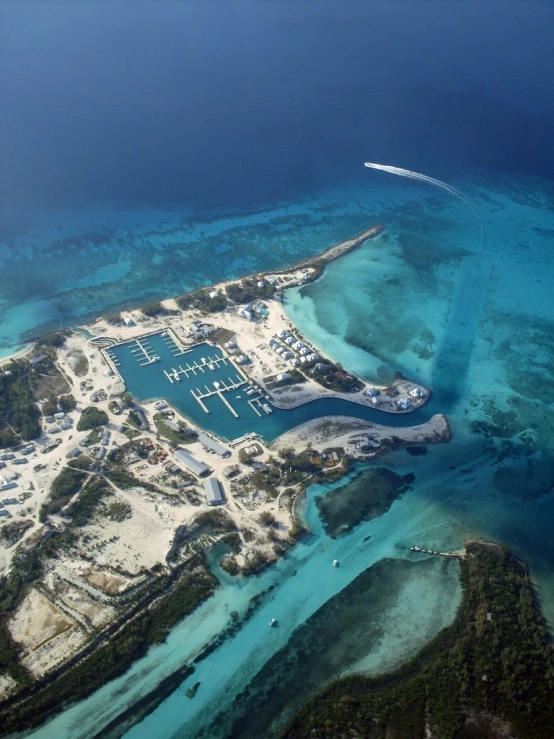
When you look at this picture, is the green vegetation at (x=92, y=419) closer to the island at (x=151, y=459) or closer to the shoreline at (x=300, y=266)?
the island at (x=151, y=459)

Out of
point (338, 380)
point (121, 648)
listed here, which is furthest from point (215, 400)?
point (121, 648)

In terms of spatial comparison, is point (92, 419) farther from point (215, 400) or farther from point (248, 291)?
point (248, 291)

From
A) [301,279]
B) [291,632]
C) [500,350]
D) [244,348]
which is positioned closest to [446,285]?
[500,350]

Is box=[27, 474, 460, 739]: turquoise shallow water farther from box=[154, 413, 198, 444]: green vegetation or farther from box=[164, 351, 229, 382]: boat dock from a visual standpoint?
box=[164, 351, 229, 382]: boat dock

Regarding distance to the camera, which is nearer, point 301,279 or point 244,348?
point 244,348

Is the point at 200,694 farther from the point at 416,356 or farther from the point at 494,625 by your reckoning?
the point at 416,356

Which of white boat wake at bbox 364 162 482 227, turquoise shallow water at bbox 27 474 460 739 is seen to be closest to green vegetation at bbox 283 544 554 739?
turquoise shallow water at bbox 27 474 460 739
